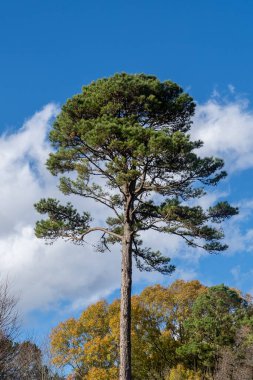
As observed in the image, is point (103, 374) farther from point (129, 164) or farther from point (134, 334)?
point (129, 164)

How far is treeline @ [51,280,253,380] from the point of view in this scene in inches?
1156

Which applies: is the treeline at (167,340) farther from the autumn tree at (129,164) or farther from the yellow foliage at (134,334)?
the autumn tree at (129,164)

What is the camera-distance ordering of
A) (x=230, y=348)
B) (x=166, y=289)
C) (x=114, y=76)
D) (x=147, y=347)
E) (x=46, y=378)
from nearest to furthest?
1. (x=114, y=76)
2. (x=46, y=378)
3. (x=230, y=348)
4. (x=147, y=347)
5. (x=166, y=289)

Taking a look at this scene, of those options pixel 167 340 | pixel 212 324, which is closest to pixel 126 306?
pixel 212 324

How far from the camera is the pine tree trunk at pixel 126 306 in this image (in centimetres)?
1622

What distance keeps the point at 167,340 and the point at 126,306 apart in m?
17.4

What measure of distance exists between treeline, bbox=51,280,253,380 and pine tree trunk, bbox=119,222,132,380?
13405 millimetres

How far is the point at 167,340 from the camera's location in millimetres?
33125

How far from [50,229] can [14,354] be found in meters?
4.13

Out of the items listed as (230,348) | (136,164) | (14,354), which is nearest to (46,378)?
(14,354)

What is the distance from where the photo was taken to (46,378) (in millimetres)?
24703

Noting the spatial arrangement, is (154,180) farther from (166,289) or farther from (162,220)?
(166,289)

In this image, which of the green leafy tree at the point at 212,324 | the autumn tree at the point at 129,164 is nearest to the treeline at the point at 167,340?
the green leafy tree at the point at 212,324

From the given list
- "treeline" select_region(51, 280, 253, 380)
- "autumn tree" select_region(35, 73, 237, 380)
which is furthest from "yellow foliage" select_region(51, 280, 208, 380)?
"autumn tree" select_region(35, 73, 237, 380)
